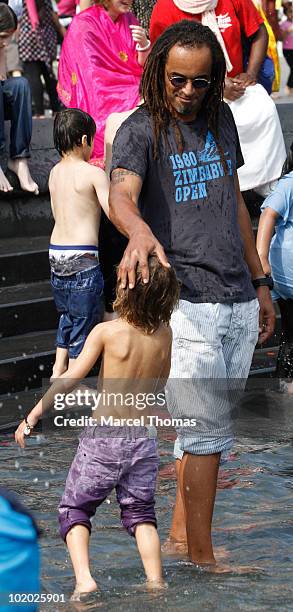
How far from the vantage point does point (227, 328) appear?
468 centimetres

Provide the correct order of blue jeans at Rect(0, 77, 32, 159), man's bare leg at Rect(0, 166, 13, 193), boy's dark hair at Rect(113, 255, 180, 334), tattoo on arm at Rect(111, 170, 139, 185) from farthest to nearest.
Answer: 1. blue jeans at Rect(0, 77, 32, 159)
2. man's bare leg at Rect(0, 166, 13, 193)
3. tattoo on arm at Rect(111, 170, 139, 185)
4. boy's dark hair at Rect(113, 255, 180, 334)

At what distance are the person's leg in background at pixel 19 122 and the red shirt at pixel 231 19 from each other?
3.25 feet

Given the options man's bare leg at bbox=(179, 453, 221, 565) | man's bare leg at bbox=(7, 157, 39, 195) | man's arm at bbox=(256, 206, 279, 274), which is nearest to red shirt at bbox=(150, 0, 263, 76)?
man's bare leg at bbox=(7, 157, 39, 195)

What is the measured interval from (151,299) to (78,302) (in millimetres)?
2756

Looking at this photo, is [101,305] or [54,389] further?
[101,305]

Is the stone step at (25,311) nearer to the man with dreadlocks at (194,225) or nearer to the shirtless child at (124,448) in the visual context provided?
the man with dreadlocks at (194,225)

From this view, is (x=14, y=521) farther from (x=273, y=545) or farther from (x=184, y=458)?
(x=273, y=545)

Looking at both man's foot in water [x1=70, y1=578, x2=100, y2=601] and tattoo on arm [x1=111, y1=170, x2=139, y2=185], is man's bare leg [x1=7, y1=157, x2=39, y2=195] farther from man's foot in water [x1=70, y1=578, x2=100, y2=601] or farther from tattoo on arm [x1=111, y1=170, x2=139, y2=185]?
man's foot in water [x1=70, y1=578, x2=100, y2=601]

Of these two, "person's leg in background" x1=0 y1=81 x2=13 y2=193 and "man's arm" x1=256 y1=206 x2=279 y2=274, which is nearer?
"man's arm" x1=256 y1=206 x2=279 y2=274

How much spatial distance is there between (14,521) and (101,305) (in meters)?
3.92

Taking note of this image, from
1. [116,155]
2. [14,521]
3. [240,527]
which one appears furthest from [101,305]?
[14,521]

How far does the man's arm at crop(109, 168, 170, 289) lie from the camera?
13.3 feet

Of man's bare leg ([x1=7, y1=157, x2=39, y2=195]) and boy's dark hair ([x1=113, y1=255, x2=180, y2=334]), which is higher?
boy's dark hair ([x1=113, y1=255, x2=180, y2=334])

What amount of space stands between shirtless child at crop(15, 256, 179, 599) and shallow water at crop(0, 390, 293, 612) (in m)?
0.18
